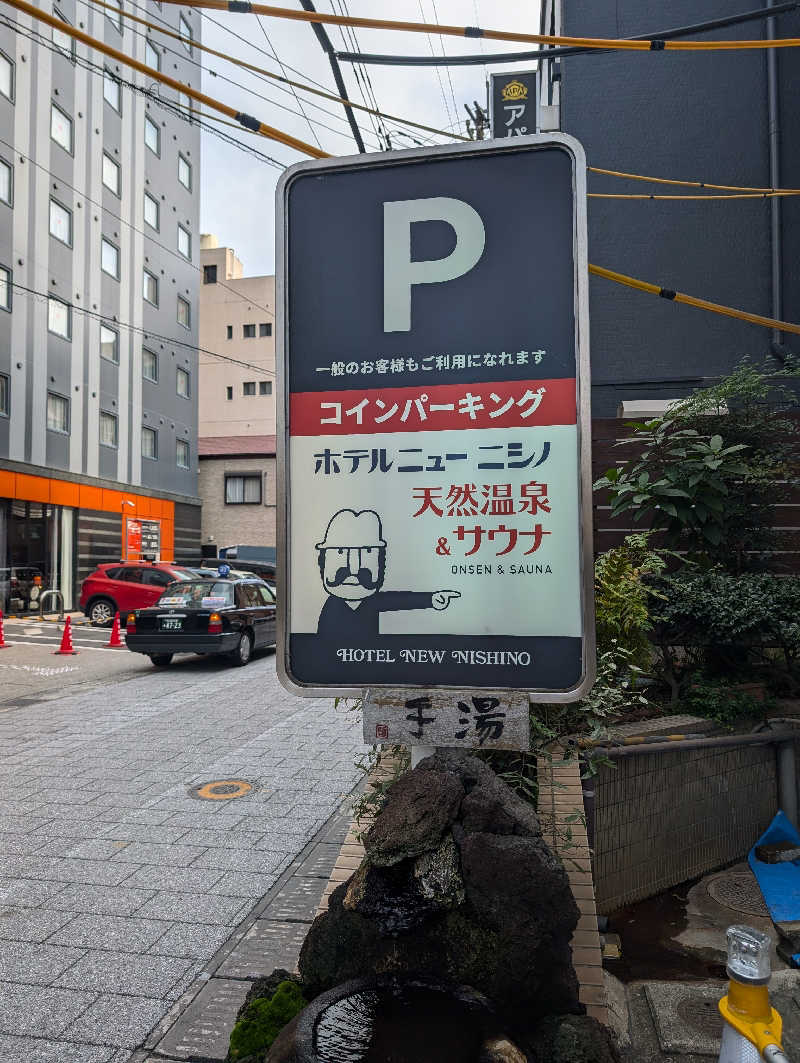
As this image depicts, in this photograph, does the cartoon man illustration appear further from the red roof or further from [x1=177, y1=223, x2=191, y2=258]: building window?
the red roof

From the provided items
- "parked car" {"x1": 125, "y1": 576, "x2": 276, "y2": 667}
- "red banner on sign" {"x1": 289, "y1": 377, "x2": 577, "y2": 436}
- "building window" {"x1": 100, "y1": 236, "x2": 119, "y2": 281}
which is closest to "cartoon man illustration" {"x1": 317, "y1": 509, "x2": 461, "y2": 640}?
"red banner on sign" {"x1": 289, "y1": 377, "x2": 577, "y2": 436}

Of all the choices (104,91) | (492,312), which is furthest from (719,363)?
(104,91)

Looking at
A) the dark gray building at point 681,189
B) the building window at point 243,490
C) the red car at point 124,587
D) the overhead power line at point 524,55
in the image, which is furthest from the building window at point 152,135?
the overhead power line at point 524,55

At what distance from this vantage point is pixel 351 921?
2385mm

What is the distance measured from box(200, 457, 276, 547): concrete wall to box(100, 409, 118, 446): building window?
10254 millimetres

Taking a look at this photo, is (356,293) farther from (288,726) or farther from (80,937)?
(288,726)

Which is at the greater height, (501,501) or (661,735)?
(501,501)

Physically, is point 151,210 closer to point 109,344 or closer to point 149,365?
point 149,365

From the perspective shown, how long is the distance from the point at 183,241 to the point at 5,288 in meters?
12.2

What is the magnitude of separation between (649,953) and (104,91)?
3011cm

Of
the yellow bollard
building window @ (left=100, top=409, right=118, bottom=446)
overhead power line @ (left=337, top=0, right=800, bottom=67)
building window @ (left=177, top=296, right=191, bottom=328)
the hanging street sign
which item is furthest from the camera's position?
building window @ (left=177, top=296, right=191, bottom=328)

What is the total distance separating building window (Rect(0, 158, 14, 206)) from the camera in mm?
21422

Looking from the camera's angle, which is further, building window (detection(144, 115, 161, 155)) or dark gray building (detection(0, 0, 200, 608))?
building window (detection(144, 115, 161, 155))

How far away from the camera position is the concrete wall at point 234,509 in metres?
36.9
